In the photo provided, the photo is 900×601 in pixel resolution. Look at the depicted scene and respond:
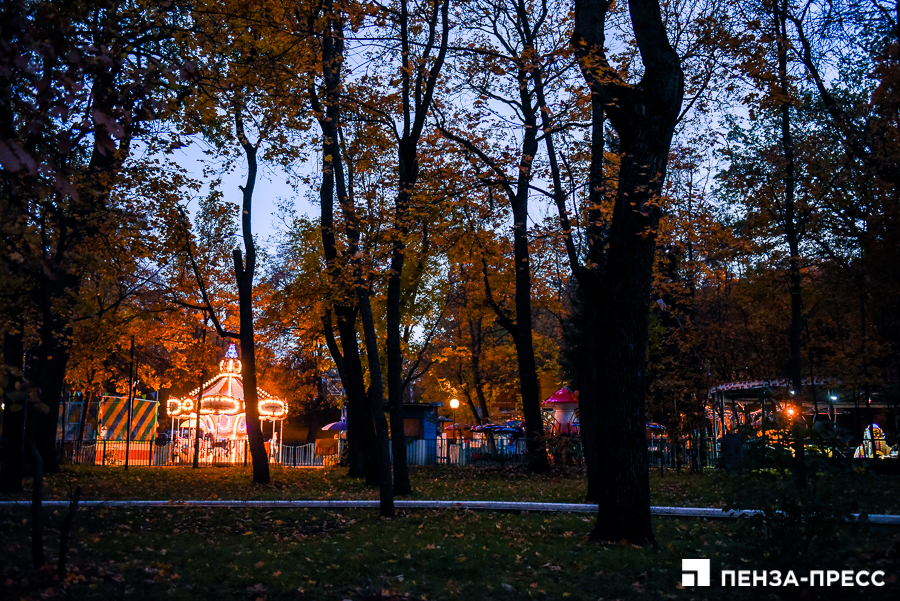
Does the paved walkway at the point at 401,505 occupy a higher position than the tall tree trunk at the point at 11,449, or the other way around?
the tall tree trunk at the point at 11,449

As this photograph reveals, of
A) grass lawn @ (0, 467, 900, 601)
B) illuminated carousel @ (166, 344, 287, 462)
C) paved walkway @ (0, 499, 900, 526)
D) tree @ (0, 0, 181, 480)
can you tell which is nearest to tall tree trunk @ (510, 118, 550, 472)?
paved walkway @ (0, 499, 900, 526)

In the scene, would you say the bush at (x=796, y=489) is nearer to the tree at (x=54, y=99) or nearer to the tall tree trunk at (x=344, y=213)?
the tall tree trunk at (x=344, y=213)

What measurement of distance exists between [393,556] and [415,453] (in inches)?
769

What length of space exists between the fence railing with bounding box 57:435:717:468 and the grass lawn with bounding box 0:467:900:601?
11.6 metres

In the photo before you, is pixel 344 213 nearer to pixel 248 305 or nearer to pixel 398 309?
pixel 398 309

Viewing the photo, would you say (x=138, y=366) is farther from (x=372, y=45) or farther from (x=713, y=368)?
(x=713, y=368)

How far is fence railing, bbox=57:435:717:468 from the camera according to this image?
23344mm

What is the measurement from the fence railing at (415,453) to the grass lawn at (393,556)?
11578 mm

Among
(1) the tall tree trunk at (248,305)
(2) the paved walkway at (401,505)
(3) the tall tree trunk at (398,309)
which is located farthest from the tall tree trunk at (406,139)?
(1) the tall tree trunk at (248,305)

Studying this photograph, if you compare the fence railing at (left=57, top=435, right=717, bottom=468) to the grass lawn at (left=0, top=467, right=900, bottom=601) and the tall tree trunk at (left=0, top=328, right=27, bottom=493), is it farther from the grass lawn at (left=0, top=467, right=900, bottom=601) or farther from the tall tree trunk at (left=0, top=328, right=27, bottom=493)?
the grass lawn at (left=0, top=467, right=900, bottom=601)

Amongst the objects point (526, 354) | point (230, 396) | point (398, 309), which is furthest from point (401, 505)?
point (230, 396)

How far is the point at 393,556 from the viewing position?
26.0ft

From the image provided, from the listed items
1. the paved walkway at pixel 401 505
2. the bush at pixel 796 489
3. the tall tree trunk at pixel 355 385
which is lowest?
the paved walkway at pixel 401 505

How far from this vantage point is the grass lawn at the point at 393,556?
20.7 ft
